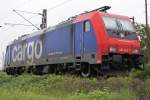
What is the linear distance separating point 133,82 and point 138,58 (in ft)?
15.3

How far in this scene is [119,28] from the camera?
17406mm

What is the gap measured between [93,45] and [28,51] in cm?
847

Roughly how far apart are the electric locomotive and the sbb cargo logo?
158cm

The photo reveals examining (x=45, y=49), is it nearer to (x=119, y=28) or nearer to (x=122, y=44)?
(x=119, y=28)

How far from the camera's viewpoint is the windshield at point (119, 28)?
1702 centimetres

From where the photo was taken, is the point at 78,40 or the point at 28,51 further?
the point at 28,51

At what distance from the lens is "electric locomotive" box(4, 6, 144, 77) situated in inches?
646

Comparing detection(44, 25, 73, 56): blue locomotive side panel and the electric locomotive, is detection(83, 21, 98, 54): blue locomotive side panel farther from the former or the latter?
detection(44, 25, 73, 56): blue locomotive side panel

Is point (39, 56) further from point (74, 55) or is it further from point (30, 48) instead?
point (74, 55)

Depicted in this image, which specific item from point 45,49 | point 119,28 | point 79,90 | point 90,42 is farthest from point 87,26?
point 79,90

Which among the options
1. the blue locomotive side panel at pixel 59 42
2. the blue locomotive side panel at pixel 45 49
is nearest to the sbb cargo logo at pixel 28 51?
the blue locomotive side panel at pixel 45 49

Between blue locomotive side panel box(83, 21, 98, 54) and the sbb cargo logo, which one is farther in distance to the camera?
the sbb cargo logo

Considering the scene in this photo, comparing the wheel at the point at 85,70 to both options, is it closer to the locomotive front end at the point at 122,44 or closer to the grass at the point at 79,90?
the locomotive front end at the point at 122,44

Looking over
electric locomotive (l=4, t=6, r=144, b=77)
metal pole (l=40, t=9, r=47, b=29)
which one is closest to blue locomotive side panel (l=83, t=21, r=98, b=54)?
electric locomotive (l=4, t=6, r=144, b=77)
